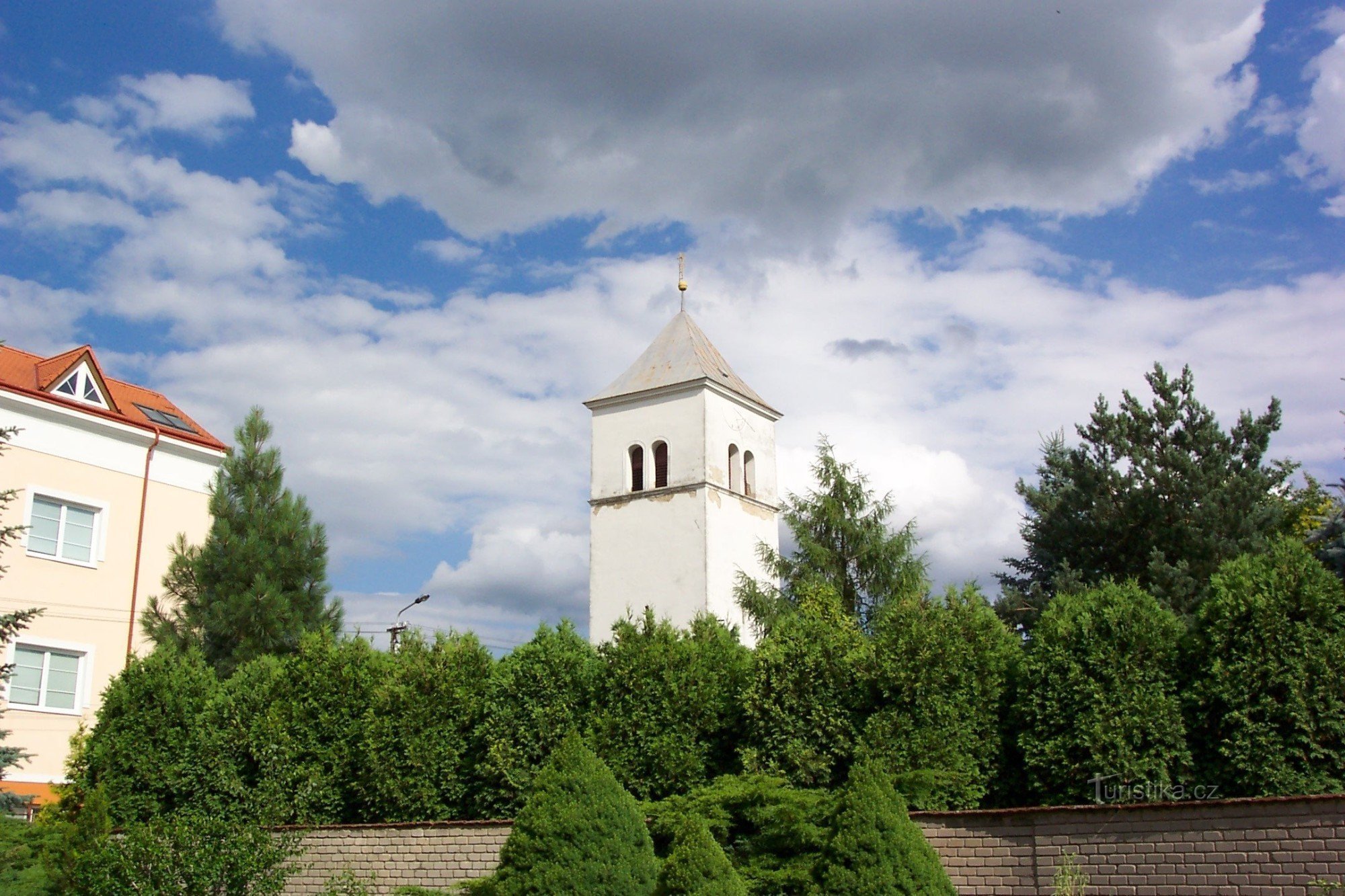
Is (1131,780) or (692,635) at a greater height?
(692,635)

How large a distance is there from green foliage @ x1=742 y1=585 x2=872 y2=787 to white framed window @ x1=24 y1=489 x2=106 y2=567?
17.4 metres

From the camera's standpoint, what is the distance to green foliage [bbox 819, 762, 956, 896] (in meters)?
9.45

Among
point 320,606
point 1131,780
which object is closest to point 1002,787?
point 1131,780

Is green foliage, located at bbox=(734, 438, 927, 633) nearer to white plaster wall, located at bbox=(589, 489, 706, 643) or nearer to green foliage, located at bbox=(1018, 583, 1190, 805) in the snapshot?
white plaster wall, located at bbox=(589, 489, 706, 643)

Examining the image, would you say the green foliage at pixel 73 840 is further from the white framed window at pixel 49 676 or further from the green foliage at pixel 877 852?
the green foliage at pixel 877 852

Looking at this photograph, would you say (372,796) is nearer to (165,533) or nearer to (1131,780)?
(1131,780)

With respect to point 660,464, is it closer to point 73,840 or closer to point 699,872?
point 73,840

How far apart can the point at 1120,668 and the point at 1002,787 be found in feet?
6.41

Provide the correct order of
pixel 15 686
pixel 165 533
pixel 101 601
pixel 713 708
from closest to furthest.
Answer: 1. pixel 713 708
2. pixel 15 686
3. pixel 101 601
4. pixel 165 533

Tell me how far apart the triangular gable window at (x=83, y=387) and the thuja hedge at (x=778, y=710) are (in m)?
11.1

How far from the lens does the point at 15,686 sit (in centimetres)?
2411

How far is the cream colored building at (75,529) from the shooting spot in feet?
79.9

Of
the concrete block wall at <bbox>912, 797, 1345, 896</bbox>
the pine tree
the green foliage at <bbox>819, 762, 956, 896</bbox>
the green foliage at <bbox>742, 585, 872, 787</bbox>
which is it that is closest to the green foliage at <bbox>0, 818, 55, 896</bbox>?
the pine tree

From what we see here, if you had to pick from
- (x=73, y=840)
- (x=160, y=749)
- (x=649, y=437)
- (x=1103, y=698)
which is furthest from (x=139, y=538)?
(x=1103, y=698)
